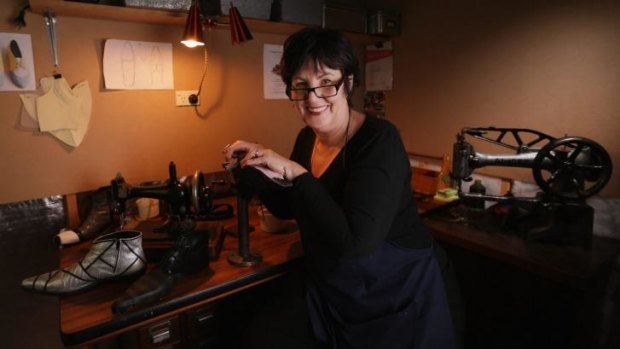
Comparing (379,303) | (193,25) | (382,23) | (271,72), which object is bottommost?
(379,303)

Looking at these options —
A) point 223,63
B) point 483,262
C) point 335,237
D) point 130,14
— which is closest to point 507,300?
point 483,262

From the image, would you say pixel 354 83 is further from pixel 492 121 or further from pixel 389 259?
pixel 492 121

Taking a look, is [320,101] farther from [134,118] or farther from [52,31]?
[52,31]

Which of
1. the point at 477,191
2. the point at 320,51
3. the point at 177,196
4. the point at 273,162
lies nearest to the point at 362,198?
the point at 273,162

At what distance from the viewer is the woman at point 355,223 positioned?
0.96 m

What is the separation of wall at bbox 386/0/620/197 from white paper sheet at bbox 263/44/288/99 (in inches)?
28.4

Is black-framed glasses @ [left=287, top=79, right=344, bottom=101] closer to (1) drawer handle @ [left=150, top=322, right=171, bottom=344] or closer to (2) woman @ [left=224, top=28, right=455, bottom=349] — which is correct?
(2) woman @ [left=224, top=28, right=455, bottom=349]

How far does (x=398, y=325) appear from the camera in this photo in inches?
40.9

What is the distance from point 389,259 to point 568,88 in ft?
3.70

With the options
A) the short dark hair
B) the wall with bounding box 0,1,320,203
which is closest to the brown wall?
the wall with bounding box 0,1,320,203

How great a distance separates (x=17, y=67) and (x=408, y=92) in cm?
183

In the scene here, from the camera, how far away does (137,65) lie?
5.19ft

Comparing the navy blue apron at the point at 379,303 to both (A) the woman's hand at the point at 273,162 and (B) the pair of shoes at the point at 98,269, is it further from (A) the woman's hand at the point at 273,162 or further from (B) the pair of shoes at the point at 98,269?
(B) the pair of shoes at the point at 98,269

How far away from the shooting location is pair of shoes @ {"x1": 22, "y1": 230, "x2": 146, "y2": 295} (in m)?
0.96
